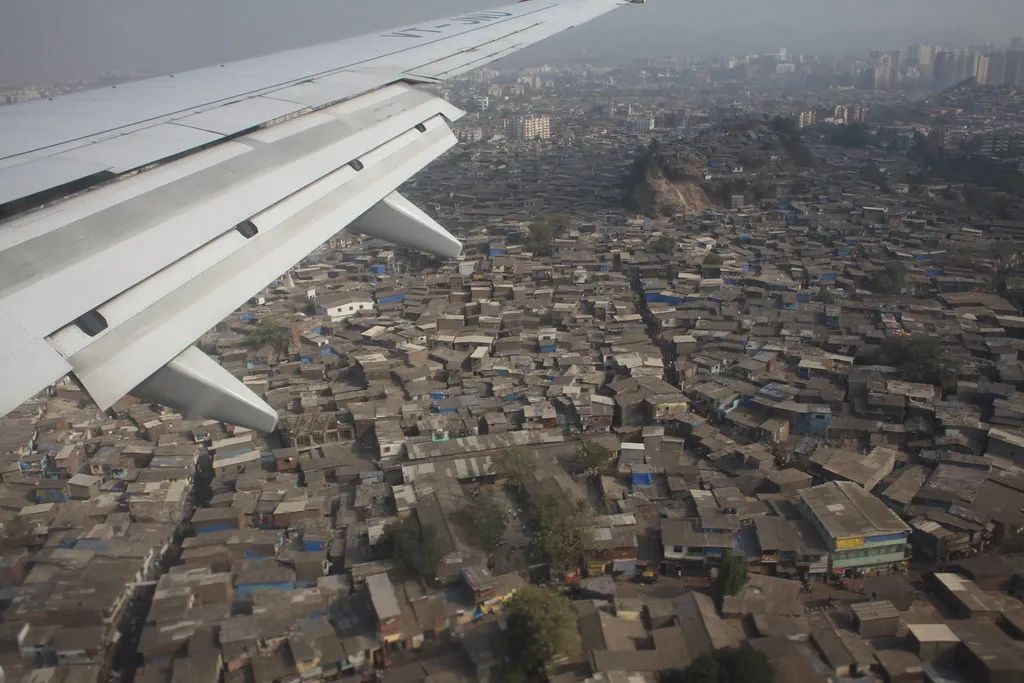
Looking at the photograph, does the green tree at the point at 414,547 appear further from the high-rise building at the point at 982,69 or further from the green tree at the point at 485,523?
the high-rise building at the point at 982,69

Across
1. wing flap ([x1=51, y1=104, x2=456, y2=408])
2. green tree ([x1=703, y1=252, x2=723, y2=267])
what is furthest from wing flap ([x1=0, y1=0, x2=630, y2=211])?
green tree ([x1=703, y1=252, x2=723, y2=267])

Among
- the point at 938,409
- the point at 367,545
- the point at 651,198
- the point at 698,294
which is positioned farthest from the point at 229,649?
the point at 651,198

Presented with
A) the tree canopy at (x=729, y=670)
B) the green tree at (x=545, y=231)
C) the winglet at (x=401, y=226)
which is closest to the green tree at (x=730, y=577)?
the tree canopy at (x=729, y=670)

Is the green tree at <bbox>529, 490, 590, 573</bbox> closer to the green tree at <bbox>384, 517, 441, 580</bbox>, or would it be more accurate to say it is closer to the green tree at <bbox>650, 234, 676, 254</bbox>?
the green tree at <bbox>384, 517, 441, 580</bbox>

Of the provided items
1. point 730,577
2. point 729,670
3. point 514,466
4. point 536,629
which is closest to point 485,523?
point 514,466

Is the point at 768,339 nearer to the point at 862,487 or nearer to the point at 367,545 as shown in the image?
the point at 862,487

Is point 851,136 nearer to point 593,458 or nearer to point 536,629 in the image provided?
point 593,458
